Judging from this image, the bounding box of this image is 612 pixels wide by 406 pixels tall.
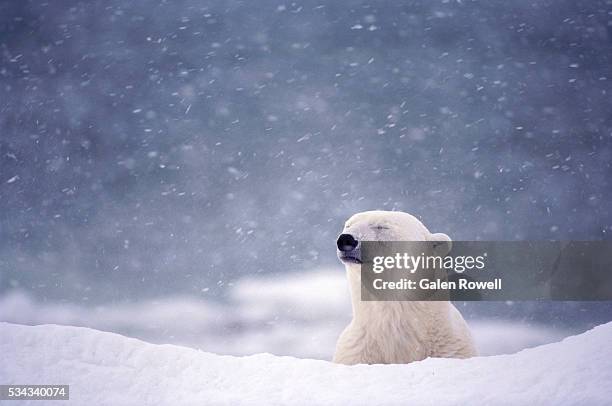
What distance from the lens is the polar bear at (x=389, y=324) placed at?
3.09 m

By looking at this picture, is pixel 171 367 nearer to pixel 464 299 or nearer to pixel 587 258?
pixel 464 299

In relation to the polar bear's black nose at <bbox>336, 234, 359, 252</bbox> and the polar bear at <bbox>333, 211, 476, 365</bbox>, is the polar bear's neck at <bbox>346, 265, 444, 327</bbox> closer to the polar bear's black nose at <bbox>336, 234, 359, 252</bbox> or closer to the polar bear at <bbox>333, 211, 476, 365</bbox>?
the polar bear at <bbox>333, 211, 476, 365</bbox>

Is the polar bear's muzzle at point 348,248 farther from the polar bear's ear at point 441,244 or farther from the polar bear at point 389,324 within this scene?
the polar bear's ear at point 441,244

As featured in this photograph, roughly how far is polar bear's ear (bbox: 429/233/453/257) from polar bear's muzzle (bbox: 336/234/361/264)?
1.88 feet

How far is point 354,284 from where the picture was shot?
128 inches

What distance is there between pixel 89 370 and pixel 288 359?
0.79 metres

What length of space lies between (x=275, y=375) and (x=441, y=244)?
5.35 feet

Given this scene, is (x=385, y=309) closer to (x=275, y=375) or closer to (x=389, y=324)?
(x=389, y=324)

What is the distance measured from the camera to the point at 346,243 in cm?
309

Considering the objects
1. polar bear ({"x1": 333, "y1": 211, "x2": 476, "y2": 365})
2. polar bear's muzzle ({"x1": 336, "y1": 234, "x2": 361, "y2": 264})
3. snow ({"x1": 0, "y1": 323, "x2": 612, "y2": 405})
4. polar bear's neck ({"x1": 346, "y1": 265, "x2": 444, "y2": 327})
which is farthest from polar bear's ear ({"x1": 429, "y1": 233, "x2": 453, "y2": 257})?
snow ({"x1": 0, "y1": 323, "x2": 612, "y2": 405})

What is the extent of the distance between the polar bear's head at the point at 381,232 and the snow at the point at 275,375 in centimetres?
85

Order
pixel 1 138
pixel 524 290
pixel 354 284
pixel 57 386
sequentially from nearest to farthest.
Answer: pixel 57 386 < pixel 354 284 < pixel 524 290 < pixel 1 138

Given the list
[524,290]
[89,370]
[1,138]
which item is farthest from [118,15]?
[524,290]

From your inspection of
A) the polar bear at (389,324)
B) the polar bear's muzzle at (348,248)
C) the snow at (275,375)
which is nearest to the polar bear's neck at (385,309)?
the polar bear at (389,324)
